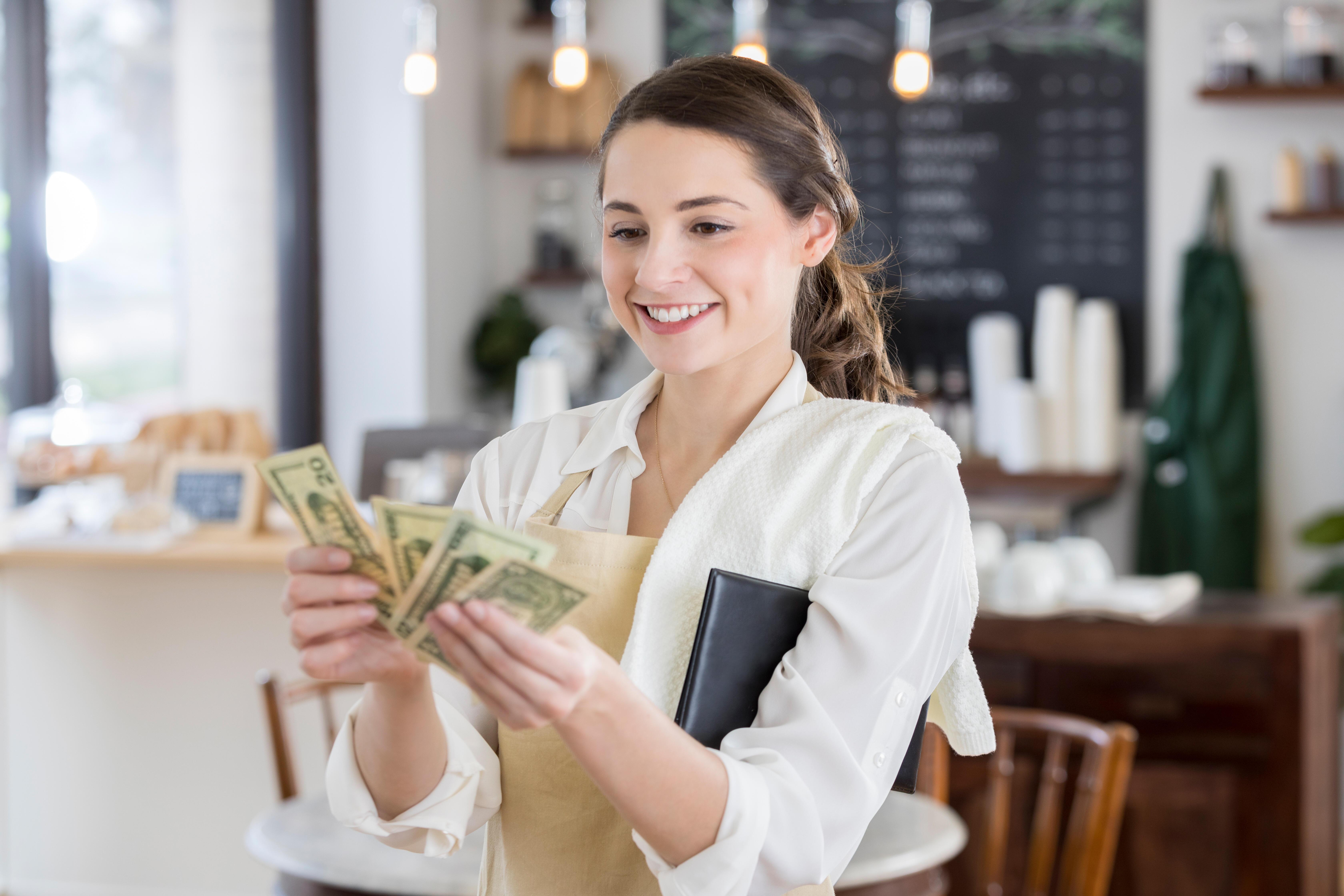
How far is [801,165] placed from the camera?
104cm

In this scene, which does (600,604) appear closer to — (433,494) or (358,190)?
(433,494)

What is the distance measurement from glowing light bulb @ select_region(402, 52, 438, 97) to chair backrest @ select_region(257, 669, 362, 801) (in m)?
1.35

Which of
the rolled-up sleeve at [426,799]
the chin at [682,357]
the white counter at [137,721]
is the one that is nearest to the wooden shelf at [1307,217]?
the white counter at [137,721]

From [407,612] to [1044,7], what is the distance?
3997mm

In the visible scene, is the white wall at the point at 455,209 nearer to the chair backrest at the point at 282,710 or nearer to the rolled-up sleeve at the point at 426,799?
the chair backrest at the point at 282,710

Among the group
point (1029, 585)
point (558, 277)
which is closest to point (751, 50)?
point (1029, 585)

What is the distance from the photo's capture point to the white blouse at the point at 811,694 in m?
0.87

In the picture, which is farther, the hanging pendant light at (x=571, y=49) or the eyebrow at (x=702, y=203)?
the hanging pendant light at (x=571, y=49)

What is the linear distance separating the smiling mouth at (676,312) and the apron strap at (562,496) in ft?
0.55

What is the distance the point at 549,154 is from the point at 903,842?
330 centimetres

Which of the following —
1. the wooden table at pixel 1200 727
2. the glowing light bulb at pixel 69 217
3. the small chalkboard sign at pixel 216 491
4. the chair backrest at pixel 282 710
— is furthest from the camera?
the glowing light bulb at pixel 69 217

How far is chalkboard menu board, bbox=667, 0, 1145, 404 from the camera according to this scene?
13.8 ft

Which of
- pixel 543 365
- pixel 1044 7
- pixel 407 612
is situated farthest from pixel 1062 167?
pixel 407 612

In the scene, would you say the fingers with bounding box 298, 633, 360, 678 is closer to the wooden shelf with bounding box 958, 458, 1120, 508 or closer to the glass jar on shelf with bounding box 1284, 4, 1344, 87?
the wooden shelf with bounding box 958, 458, 1120, 508
